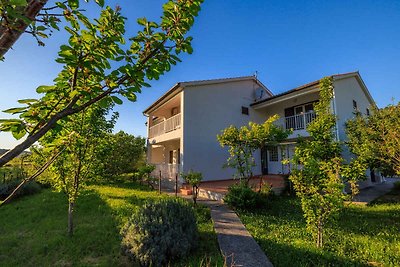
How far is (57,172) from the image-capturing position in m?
7.11

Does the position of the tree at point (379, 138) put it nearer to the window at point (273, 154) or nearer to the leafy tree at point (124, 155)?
the window at point (273, 154)

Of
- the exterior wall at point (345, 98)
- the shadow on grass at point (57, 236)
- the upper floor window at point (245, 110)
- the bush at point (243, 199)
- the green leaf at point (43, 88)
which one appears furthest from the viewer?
the upper floor window at point (245, 110)

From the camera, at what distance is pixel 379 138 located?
10445 millimetres

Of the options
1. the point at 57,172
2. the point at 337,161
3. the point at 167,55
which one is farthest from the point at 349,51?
the point at 57,172

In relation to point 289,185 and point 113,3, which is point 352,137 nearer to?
point 289,185

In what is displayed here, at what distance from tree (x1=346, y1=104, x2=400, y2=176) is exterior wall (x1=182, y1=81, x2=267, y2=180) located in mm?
7977

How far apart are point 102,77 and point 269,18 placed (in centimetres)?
1016

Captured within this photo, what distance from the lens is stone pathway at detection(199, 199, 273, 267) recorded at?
4.77 meters

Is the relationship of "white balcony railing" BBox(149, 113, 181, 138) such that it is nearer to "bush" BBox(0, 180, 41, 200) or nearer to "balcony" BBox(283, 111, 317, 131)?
"balcony" BBox(283, 111, 317, 131)

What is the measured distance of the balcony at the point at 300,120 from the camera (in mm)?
14623

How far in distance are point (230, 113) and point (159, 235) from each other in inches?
526

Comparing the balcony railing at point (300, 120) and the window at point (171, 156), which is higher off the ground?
the balcony railing at point (300, 120)

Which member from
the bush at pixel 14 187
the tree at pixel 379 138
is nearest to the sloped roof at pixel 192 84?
the tree at pixel 379 138

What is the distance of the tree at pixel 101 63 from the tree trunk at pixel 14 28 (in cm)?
24
